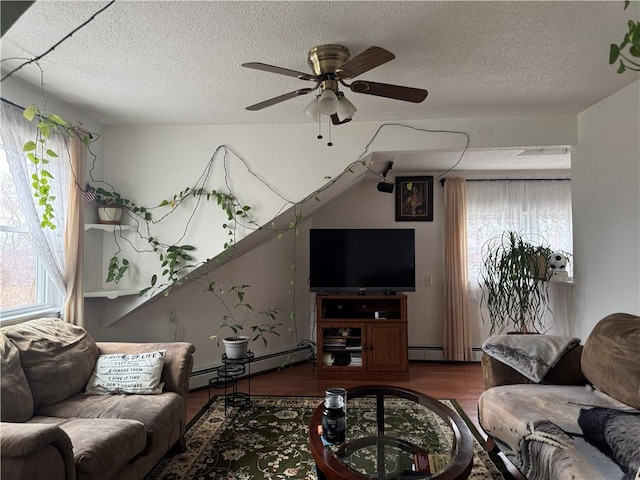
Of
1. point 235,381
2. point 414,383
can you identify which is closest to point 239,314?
point 235,381

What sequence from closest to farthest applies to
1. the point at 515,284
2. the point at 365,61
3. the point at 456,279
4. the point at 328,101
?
the point at 365,61 → the point at 328,101 → the point at 515,284 → the point at 456,279

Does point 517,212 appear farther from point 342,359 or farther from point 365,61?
point 365,61

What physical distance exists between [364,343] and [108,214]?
2588mm

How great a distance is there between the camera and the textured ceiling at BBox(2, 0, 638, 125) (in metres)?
1.72

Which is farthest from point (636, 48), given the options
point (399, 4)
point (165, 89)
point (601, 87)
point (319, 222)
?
point (319, 222)

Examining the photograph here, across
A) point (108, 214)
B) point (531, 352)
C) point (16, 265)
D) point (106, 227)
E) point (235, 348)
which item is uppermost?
point (108, 214)

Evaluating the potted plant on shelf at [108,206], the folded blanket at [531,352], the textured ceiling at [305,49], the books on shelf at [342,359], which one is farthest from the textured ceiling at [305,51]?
the books on shelf at [342,359]

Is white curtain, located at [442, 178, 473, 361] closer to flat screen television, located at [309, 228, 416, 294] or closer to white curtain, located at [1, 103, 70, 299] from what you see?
flat screen television, located at [309, 228, 416, 294]

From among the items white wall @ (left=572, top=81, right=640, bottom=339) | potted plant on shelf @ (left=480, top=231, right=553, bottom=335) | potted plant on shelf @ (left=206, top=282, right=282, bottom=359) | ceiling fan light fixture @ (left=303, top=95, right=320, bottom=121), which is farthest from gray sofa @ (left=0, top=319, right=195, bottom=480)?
potted plant on shelf @ (left=480, top=231, right=553, bottom=335)

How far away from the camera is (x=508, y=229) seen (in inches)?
178

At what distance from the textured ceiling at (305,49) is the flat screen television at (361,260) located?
4.88 ft

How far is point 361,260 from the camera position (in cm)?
406

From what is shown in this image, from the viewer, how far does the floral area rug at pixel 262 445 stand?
2.22 meters

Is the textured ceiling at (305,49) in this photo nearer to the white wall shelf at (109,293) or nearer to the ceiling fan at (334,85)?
the ceiling fan at (334,85)
